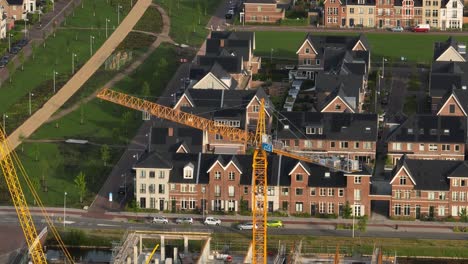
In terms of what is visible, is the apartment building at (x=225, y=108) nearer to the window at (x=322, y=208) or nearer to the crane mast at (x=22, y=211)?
the window at (x=322, y=208)

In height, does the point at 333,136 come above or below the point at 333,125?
below

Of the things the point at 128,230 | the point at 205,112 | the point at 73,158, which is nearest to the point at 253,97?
the point at 205,112

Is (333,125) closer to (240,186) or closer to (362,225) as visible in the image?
(240,186)

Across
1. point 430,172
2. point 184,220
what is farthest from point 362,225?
point 184,220

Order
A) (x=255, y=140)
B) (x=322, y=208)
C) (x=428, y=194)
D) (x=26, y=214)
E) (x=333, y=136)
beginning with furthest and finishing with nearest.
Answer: (x=333, y=136) → (x=255, y=140) → (x=322, y=208) → (x=428, y=194) → (x=26, y=214)

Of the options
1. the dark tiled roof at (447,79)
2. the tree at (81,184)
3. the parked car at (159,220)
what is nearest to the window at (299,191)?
the parked car at (159,220)

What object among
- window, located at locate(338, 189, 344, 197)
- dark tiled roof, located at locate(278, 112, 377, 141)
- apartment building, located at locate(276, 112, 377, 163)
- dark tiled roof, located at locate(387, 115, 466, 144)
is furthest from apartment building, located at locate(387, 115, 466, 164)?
window, located at locate(338, 189, 344, 197)
